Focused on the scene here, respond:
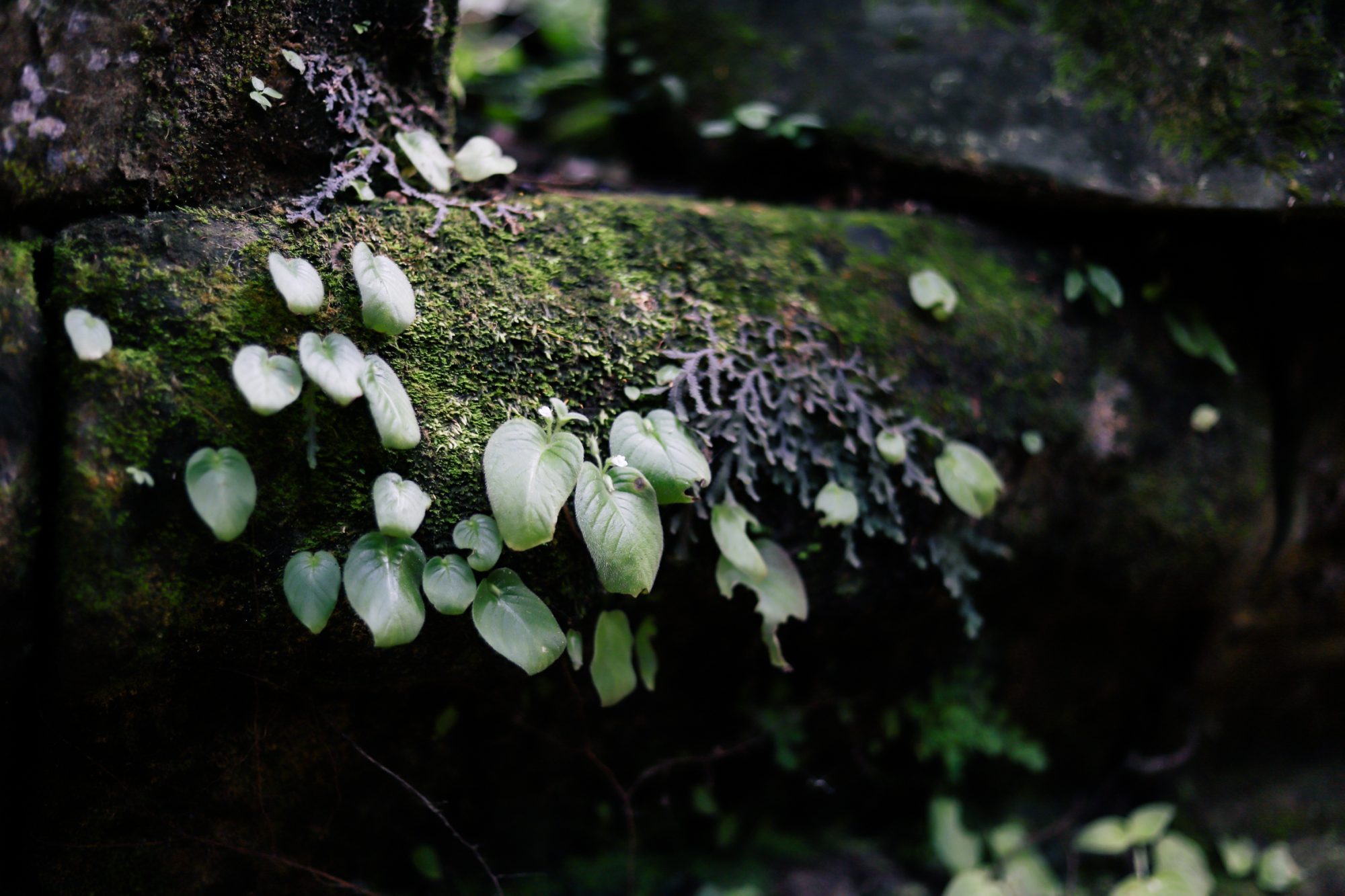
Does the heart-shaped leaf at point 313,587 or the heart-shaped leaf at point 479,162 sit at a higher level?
the heart-shaped leaf at point 479,162

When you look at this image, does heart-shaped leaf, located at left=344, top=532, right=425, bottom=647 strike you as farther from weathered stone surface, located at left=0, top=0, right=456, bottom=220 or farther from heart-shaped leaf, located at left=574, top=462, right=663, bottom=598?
weathered stone surface, located at left=0, top=0, right=456, bottom=220

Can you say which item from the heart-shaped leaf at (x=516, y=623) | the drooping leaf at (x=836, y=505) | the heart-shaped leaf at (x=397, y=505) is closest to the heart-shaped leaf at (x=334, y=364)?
the heart-shaped leaf at (x=397, y=505)

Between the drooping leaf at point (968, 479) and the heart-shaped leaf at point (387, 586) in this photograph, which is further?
the drooping leaf at point (968, 479)

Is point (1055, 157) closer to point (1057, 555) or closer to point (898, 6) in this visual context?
point (898, 6)

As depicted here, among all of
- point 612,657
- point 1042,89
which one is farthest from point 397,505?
point 1042,89

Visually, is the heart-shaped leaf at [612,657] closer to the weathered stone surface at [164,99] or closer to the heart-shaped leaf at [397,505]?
the heart-shaped leaf at [397,505]

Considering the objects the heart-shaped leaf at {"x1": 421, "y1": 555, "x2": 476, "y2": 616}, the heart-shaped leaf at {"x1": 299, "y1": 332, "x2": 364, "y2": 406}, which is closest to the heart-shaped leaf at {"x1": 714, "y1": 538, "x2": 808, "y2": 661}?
the heart-shaped leaf at {"x1": 421, "y1": 555, "x2": 476, "y2": 616}
